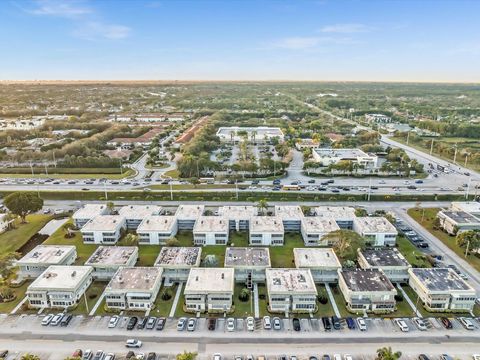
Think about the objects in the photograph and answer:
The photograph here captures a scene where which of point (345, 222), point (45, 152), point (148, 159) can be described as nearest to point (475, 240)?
point (345, 222)

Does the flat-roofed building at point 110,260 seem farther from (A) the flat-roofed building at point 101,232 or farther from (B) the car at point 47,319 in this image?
(B) the car at point 47,319

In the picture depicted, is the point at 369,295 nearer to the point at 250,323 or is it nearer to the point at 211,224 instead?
the point at 250,323

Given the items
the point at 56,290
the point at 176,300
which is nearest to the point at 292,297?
the point at 176,300

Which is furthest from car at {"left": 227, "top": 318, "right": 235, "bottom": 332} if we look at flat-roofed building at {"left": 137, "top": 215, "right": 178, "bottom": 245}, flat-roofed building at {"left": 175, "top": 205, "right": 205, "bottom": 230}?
flat-roofed building at {"left": 175, "top": 205, "right": 205, "bottom": 230}

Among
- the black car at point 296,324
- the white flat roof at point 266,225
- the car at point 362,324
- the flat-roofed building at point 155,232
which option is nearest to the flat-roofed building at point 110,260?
the flat-roofed building at point 155,232

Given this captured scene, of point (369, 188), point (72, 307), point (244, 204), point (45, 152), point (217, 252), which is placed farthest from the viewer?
point (45, 152)

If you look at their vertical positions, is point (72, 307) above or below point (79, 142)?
below

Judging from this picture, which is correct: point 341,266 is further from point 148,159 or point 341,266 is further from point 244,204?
point 148,159
